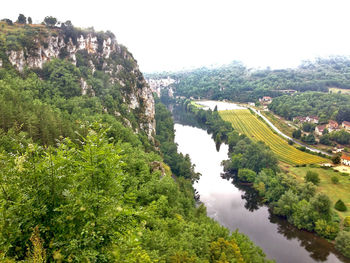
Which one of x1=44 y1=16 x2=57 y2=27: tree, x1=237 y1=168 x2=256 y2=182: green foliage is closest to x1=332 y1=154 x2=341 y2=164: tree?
x1=237 y1=168 x2=256 y2=182: green foliage

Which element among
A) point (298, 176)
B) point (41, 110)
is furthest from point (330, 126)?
point (41, 110)

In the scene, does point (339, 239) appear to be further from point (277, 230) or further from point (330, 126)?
point (330, 126)

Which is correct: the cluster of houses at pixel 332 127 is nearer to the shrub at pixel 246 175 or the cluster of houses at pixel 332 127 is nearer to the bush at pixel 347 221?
the shrub at pixel 246 175

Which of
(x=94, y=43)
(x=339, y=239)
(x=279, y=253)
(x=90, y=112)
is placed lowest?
(x=279, y=253)

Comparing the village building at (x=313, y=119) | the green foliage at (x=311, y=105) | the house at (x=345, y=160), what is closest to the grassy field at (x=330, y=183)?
the house at (x=345, y=160)

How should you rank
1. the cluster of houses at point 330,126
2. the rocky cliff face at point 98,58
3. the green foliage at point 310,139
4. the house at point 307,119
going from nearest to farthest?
the rocky cliff face at point 98,58 < the green foliage at point 310,139 < the cluster of houses at point 330,126 < the house at point 307,119

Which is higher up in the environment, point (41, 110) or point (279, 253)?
point (41, 110)
